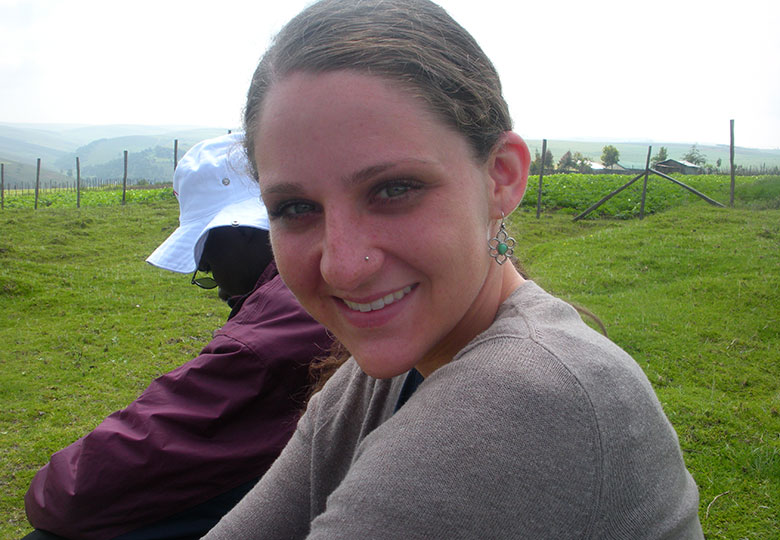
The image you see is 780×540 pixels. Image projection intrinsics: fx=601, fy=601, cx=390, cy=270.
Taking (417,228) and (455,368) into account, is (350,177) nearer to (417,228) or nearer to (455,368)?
(417,228)

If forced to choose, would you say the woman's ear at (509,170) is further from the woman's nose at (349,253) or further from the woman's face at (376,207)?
the woman's nose at (349,253)

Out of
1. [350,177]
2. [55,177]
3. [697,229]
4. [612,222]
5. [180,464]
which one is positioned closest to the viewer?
[350,177]

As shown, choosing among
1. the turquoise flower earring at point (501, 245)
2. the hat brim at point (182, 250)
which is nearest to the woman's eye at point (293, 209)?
the turquoise flower earring at point (501, 245)

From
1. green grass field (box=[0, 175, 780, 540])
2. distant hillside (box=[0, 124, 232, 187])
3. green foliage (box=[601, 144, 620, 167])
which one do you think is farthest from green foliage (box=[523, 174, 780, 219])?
distant hillside (box=[0, 124, 232, 187])

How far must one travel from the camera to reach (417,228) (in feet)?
3.36

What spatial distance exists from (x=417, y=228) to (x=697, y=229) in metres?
10.1

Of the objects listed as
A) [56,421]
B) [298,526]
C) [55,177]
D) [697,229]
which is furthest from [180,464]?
[55,177]

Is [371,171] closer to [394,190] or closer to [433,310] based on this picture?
[394,190]

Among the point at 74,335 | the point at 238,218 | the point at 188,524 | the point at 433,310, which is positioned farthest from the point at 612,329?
the point at 74,335

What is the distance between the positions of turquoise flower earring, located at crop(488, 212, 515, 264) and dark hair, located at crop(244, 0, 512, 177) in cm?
16

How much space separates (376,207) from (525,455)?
1.52 ft

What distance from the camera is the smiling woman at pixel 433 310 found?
0.84 m

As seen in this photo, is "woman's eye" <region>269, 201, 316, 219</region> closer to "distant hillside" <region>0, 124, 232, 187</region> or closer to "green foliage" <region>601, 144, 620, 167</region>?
"green foliage" <region>601, 144, 620, 167</region>

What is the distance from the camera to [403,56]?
3.41 ft
